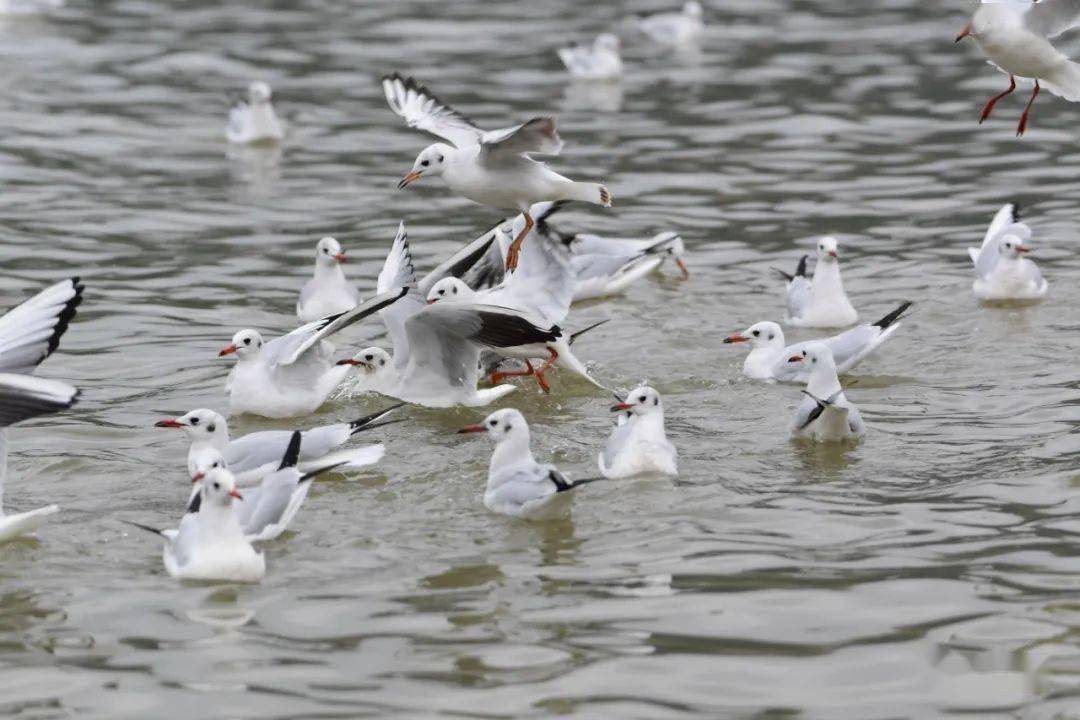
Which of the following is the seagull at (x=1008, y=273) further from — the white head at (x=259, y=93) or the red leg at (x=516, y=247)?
the white head at (x=259, y=93)

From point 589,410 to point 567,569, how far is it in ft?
11.3

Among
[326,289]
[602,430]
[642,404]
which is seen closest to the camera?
[642,404]

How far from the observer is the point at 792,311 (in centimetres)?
1432

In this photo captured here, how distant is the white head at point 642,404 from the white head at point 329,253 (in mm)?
4397

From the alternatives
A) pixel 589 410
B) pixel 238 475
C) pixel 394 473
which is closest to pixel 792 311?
pixel 589 410

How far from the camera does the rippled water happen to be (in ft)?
25.0

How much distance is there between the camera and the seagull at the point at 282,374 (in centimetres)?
1184

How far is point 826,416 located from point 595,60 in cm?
1427

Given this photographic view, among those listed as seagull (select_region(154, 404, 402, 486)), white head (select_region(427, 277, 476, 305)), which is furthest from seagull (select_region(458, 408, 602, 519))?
white head (select_region(427, 277, 476, 305))

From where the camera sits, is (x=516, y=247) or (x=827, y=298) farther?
(x=827, y=298)

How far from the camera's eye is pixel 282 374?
11938 millimetres

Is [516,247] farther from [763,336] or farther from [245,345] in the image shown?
[245,345]

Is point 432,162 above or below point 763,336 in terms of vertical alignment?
above

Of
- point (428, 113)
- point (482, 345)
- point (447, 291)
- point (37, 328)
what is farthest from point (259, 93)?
point (37, 328)
